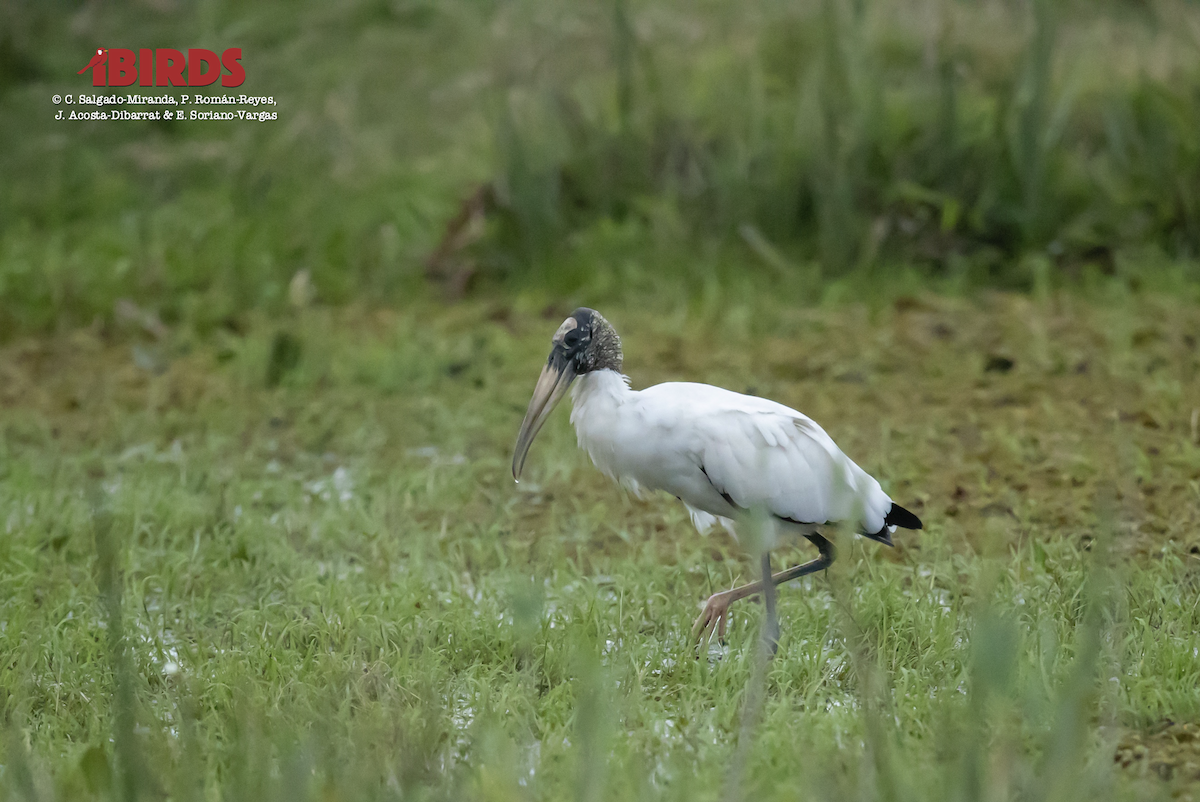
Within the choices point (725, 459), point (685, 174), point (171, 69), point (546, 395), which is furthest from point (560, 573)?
point (171, 69)

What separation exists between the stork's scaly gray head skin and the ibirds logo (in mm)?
6153

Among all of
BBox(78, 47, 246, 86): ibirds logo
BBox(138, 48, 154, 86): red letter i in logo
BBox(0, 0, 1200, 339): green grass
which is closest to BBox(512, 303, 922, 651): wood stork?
BBox(0, 0, 1200, 339): green grass

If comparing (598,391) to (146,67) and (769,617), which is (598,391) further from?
(146,67)

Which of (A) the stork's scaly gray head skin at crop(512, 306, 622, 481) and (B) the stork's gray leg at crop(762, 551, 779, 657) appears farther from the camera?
(A) the stork's scaly gray head skin at crop(512, 306, 622, 481)

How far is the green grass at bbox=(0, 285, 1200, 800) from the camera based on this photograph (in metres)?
2.46

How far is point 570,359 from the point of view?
354cm

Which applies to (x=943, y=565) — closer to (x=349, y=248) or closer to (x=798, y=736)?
(x=798, y=736)

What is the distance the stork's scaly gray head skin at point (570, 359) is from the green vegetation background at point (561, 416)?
449mm

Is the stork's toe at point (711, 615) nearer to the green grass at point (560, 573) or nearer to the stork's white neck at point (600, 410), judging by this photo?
the green grass at point (560, 573)

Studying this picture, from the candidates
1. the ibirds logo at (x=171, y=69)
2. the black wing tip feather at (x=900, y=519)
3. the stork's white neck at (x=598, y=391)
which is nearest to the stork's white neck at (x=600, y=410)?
the stork's white neck at (x=598, y=391)

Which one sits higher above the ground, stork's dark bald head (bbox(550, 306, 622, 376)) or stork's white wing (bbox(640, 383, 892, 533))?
stork's dark bald head (bbox(550, 306, 622, 376))

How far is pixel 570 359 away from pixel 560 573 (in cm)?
64

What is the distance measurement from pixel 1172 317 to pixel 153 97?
6.59m

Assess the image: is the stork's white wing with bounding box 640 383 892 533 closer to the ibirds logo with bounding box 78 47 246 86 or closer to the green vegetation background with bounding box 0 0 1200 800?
the green vegetation background with bounding box 0 0 1200 800
